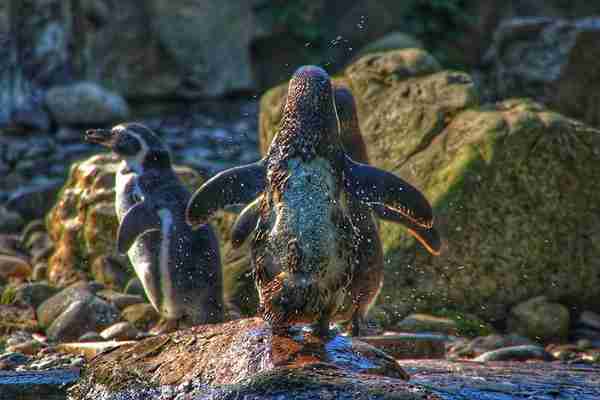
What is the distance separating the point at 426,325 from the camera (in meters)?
8.51

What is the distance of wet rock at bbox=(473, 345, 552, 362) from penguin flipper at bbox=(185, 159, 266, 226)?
2.07 meters

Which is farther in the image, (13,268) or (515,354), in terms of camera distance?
(13,268)

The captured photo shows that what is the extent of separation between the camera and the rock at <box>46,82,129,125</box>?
59.0ft

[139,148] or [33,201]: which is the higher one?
[139,148]

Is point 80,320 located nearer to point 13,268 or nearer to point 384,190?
point 13,268

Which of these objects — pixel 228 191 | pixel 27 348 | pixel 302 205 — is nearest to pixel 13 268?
pixel 27 348

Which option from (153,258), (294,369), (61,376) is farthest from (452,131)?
(294,369)

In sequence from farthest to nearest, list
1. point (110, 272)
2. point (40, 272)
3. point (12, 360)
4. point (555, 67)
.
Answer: point (555, 67)
point (40, 272)
point (110, 272)
point (12, 360)

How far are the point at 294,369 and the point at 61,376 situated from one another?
1681 millimetres

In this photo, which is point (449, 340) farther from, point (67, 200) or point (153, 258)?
point (67, 200)

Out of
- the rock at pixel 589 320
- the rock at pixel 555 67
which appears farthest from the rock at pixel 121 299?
the rock at pixel 555 67

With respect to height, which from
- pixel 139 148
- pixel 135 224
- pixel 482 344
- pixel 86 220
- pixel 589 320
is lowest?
pixel 589 320

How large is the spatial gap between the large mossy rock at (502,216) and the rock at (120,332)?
180 cm

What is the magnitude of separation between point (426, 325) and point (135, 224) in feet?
6.61
